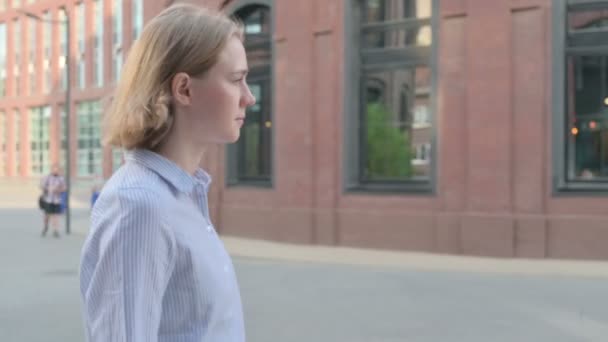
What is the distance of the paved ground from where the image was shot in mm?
6658

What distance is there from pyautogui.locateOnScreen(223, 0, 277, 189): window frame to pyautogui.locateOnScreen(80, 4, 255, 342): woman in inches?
615

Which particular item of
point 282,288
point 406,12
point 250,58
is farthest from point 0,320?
point 250,58

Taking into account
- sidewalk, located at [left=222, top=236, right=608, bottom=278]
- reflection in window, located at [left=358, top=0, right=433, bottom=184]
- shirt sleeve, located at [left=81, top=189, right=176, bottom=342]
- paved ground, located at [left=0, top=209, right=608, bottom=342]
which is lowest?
sidewalk, located at [left=222, top=236, right=608, bottom=278]

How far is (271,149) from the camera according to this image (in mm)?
17625

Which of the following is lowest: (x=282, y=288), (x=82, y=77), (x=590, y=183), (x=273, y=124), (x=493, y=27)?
(x=282, y=288)

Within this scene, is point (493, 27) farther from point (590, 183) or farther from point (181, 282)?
point (181, 282)

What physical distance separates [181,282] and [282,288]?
8.21 m

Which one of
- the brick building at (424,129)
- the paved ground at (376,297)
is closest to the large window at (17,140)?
the brick building at (424,129)

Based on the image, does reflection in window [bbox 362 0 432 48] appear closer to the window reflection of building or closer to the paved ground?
the window reflection of building

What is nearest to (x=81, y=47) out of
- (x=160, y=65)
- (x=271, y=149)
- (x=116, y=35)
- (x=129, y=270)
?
(x=116, y=35)

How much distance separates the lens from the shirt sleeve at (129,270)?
120cm

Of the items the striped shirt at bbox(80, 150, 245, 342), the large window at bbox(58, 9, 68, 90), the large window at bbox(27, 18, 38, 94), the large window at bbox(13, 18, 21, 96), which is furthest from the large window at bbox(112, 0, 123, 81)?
the striped shirt at bbox(80, 150, 245, 342)

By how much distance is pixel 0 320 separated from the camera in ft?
23.7

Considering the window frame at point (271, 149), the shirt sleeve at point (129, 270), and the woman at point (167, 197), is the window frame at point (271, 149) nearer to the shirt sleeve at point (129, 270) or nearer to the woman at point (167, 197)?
the woman at point (167, 197)
